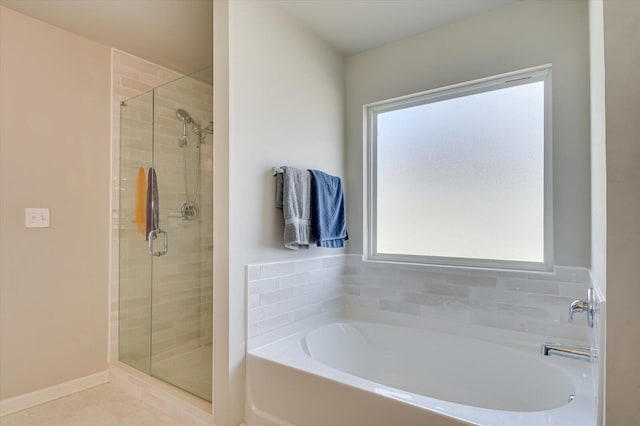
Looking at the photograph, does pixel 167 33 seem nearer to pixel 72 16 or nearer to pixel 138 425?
pixel 72 16

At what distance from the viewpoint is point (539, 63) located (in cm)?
208

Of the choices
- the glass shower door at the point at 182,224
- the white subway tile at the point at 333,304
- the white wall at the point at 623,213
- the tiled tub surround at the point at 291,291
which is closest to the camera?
the white wall at the point at 623,213

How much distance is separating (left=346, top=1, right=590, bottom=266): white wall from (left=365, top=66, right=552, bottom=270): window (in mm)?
67

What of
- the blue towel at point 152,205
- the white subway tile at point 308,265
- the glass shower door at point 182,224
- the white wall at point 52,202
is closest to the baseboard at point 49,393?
the white wall at point 52,202

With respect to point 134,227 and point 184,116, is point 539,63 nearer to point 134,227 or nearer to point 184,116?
point 184,116

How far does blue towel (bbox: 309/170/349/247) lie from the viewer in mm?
2305

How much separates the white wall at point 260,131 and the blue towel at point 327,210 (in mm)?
151

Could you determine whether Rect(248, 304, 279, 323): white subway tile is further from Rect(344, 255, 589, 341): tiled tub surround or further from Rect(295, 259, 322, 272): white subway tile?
Rect(344, 255, 589, 341): tiled tub surround

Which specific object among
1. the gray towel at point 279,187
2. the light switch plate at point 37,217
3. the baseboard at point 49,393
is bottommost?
the baseboard at point 49,393

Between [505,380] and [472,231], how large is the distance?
36.1 inches

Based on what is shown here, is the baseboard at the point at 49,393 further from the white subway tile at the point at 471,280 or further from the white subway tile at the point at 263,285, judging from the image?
the white subway tile at the point at 471,280

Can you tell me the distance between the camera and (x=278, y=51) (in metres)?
2.21

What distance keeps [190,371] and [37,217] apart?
145cm

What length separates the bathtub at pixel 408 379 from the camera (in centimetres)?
139
